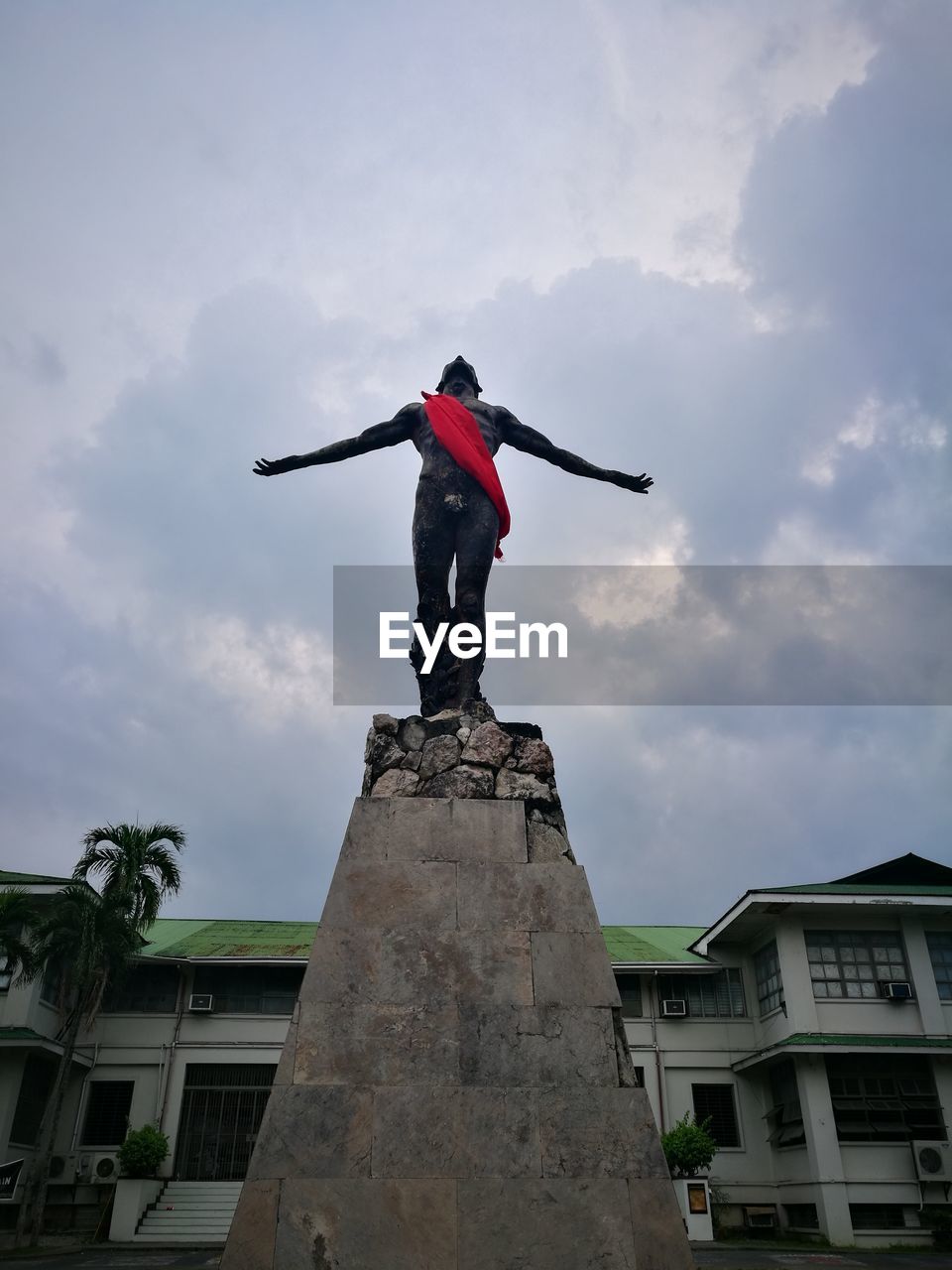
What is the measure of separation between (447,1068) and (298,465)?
17.4 ft

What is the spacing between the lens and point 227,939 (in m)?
27.7

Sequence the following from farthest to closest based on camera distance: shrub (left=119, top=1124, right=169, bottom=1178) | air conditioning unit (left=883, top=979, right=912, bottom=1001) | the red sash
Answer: air conditioning unit (left=883, top=979, right=912, bottom=1001), shrub (left=119, top=1124, right=169, bottom=1178), the red sash

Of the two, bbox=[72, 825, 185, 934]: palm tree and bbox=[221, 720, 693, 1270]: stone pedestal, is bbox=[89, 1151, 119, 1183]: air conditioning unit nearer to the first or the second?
bbox=[72, 825, 185, 934]: palm tree

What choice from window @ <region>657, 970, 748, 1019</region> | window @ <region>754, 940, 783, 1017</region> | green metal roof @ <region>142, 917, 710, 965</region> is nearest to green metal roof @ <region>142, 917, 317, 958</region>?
green metal roof @ <region>142, 917, 710, 965</region>

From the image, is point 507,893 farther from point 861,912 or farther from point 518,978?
point 861,912

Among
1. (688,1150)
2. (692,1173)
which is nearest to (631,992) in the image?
(692,1173)

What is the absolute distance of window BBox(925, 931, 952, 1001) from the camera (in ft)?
79.8

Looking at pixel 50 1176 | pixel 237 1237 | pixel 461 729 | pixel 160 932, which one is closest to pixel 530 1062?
pixel 237 1237

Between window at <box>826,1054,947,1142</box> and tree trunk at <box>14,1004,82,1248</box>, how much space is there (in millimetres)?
18813

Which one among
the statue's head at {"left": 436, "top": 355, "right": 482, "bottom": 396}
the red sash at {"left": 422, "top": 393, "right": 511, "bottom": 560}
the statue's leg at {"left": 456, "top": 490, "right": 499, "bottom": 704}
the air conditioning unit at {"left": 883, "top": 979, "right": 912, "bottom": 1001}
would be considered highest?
the statue's head at {"left": 436, "top": 355, "right": 482, "bottom": 396}

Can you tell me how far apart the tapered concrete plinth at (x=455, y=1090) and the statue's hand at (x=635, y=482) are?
3.94 meters

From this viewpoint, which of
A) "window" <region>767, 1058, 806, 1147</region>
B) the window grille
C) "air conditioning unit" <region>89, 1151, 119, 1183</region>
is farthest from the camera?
the window grille

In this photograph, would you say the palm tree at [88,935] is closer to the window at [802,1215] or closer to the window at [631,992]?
the window at [631,992]

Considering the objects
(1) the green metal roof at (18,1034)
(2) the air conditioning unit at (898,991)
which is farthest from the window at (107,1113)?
(2) the air conditioning unit at (898,991)
